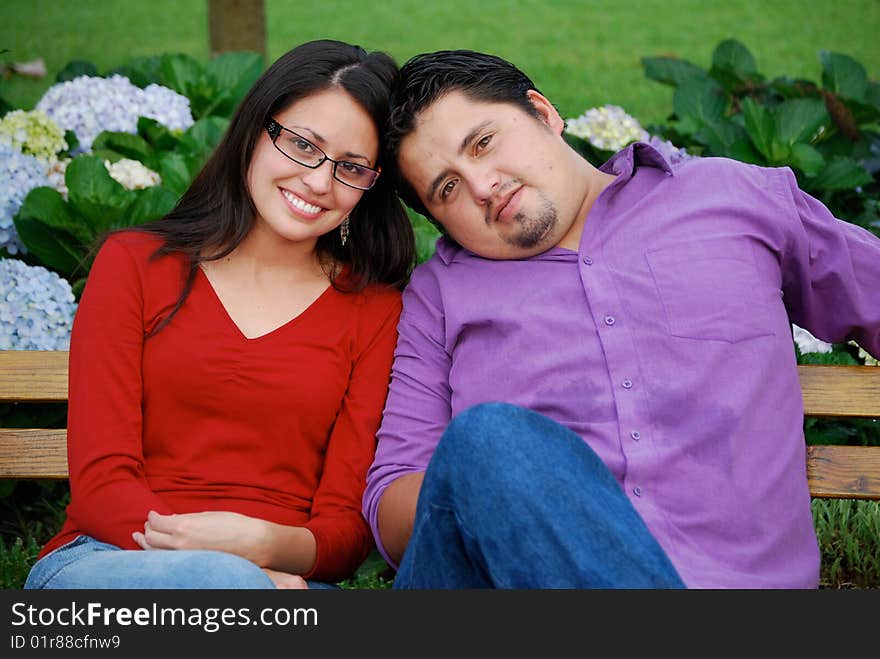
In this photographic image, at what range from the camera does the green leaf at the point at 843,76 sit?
452 centimetres

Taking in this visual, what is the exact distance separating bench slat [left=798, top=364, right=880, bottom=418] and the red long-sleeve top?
1073 millimetres

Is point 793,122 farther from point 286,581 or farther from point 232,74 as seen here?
point 286,581

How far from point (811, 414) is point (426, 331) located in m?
0.99

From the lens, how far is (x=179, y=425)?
2580mm

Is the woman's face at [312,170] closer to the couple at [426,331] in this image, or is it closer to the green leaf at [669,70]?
the couple at [426,331]

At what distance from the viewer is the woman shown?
2.47 metres

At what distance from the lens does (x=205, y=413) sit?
8.47 feet

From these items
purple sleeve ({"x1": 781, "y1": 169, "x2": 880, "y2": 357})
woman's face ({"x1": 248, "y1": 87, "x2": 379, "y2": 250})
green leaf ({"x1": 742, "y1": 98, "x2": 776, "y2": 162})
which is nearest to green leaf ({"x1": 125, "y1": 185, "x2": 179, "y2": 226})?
woman's face ({"x1": 248, "y1": 87, "x2": 379, "y2": 250})

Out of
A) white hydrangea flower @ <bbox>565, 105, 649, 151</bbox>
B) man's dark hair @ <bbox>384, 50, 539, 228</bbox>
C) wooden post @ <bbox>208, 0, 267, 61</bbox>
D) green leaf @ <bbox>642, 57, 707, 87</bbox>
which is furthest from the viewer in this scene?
wooden post @ <bbox>208, 0, 267, 61</bbox>

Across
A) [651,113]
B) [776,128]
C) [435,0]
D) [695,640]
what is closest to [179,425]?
[695,640]

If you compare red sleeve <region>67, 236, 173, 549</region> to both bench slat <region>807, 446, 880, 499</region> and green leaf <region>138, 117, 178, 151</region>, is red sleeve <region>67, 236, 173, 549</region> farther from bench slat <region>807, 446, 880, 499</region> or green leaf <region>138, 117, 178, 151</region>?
green leaf <region>138, 117, 178, 151</region>

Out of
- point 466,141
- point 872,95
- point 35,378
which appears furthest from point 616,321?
point 872,95

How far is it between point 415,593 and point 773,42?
6956 mm

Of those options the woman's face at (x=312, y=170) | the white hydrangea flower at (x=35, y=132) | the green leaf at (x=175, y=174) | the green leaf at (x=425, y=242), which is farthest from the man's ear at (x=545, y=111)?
the white hydrangea flower at (x=35, y=132)
